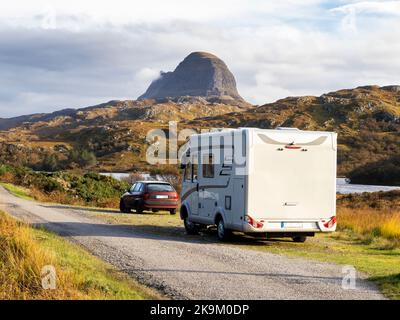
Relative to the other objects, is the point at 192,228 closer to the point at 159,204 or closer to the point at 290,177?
the point at 290,177

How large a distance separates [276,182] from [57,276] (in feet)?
25.9

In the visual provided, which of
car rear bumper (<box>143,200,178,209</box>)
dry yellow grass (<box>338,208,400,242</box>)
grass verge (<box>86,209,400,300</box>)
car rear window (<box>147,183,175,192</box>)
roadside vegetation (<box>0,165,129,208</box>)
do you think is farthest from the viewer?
roadside vegetation (<box>0,165,129,208</box>)

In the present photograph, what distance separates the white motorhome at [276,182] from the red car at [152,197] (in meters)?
10.2

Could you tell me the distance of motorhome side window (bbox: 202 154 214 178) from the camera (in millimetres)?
17383

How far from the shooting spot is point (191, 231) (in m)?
19.0

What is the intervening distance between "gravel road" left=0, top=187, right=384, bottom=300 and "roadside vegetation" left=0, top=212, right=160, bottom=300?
1.64ft

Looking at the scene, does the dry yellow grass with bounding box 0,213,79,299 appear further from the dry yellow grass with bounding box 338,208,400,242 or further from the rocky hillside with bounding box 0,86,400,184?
the rocky hillside with bounding box 0,86,400,184

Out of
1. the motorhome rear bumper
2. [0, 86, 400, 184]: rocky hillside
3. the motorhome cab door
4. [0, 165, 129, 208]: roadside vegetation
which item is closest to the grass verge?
the motorhome rear bumper

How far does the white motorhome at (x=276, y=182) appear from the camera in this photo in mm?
15414
